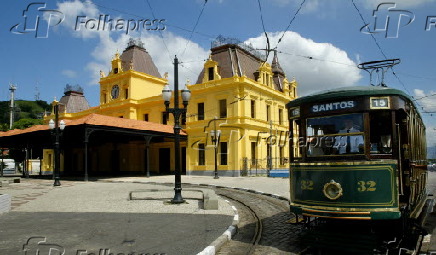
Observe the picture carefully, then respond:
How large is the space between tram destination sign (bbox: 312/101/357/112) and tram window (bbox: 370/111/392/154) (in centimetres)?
55

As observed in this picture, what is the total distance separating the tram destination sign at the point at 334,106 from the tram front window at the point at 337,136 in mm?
150

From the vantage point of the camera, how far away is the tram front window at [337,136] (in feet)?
20.0

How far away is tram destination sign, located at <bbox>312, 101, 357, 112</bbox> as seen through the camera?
6.19m

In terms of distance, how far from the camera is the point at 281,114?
A: 38.5 m

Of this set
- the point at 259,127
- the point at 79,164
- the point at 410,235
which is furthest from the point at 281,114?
the point at 410,235

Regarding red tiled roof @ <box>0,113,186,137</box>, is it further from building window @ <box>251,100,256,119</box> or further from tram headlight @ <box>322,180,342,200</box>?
tram headlight @ <box>322,180,342,200</box>

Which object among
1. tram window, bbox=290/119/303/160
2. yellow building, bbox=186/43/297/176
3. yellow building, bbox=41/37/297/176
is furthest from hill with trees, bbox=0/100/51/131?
tram window, bbox=290/119/303/160

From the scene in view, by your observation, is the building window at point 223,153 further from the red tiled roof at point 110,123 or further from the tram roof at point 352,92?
the tram roof at point 352,92

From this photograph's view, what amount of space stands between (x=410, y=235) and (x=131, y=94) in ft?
117

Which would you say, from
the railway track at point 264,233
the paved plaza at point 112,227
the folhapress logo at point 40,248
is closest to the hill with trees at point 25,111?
the paved plaza at point 112,227

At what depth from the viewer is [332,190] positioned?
614 cm

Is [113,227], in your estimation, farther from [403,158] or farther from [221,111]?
[221,111]

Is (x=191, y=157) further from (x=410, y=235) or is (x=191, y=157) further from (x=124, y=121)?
(x=410, y=235)

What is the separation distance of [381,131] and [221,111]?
1043 inches
